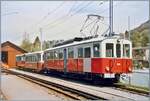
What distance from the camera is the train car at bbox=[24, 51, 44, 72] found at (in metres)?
48.4

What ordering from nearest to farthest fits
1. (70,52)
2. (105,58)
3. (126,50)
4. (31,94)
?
1. (31,94)
2. (105,58)
3. (126,50)
4. (70,52)

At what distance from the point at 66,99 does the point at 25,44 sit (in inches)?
4036

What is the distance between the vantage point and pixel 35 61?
5266cm

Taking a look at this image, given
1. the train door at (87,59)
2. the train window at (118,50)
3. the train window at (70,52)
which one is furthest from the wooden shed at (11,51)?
the train window at (118,50)

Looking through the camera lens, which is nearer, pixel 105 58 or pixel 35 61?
pixel 105 58

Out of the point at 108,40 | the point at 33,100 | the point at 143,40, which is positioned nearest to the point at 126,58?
the point at 108,40

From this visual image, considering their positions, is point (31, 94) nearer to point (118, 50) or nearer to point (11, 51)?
point (118, 50)

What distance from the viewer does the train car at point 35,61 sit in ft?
159

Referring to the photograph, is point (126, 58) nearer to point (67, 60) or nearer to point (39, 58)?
point (67, 60)

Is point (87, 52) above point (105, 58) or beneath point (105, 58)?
above

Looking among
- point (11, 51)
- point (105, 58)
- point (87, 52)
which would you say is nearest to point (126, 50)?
point (105, 58)

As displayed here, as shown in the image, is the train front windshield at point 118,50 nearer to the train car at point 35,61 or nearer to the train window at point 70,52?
the train window at point 70,52

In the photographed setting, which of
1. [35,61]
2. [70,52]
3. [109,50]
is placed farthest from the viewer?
[35,61]

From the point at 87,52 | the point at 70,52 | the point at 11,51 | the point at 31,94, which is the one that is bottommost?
the point at 31,94
